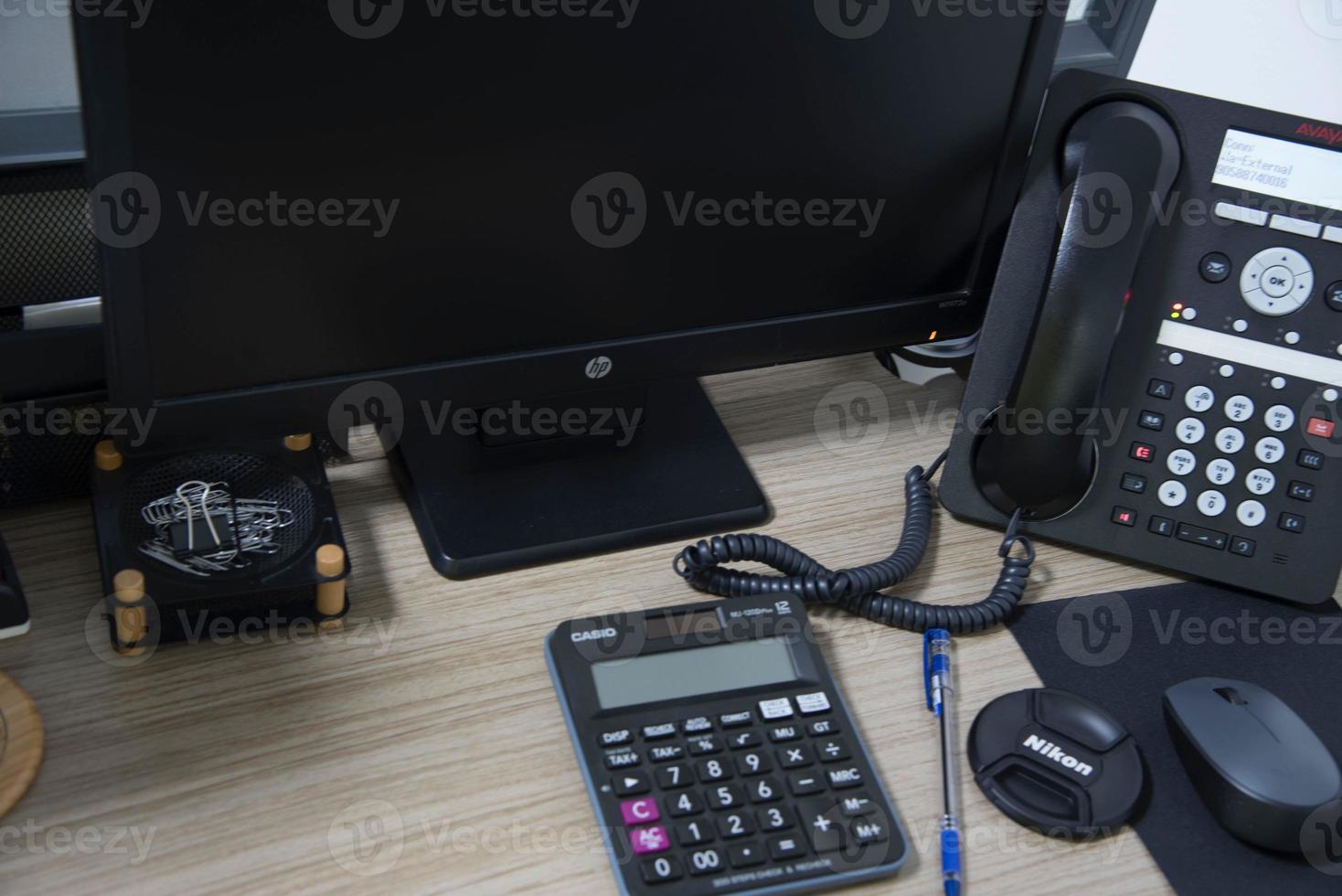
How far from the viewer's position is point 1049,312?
0.85 m

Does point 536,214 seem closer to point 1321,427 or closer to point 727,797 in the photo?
point 727,797

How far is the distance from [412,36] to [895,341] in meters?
0.43

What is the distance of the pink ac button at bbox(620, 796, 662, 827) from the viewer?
2.19 ft

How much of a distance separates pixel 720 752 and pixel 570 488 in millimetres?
262

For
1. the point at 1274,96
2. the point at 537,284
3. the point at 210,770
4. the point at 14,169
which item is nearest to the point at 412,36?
the point at 537,284

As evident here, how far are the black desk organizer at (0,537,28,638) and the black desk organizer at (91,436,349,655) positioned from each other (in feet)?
0.16

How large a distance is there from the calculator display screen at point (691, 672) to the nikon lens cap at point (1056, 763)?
129 mm

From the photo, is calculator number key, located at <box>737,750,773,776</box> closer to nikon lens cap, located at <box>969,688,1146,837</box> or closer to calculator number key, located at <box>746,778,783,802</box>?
calculator number key, located at <box>746,778,783,802</box>

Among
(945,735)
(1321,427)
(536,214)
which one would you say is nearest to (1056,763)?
(945,735)

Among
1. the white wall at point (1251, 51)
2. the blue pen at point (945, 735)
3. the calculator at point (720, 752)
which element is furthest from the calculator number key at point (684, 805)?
the white wall at point (1251, 51)

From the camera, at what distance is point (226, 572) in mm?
760

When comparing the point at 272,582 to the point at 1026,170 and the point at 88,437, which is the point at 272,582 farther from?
the point at 1026,170

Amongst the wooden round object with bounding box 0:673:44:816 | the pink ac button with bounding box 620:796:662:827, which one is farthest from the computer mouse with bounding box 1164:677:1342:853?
the wooden round object with bounding box 0:673:44:816

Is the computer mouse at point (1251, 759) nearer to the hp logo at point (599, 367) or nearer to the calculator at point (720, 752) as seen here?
the calculator at point (720, 752)
